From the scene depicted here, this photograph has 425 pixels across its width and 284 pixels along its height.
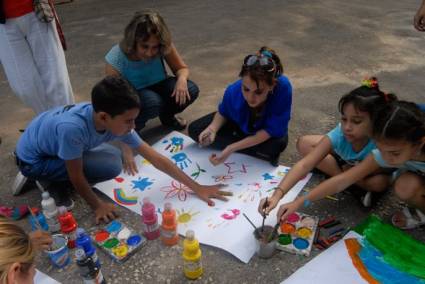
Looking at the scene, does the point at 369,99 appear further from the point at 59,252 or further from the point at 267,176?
the point at 59,252

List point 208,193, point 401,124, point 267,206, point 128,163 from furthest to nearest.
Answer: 1. point 128,163
2. point 208,193
3. point 267,206
4. point 401,124

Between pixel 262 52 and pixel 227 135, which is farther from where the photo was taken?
pixel 227 135

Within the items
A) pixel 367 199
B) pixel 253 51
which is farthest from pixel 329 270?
pixel 253 51

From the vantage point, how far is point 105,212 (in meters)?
1.94

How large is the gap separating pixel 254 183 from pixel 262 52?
74 cm

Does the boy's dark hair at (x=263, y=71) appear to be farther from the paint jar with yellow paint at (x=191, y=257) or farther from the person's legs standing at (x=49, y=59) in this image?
the person's legs standing at (x=49, y=59)

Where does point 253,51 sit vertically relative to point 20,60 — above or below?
below

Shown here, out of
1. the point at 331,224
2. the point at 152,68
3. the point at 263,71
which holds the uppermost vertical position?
the point at 263,71

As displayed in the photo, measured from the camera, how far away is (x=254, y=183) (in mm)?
2162

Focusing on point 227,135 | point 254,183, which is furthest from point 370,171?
point 227,135

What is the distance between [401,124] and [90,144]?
1470 mm

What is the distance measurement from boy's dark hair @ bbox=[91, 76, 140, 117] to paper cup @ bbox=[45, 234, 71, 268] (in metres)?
0.62

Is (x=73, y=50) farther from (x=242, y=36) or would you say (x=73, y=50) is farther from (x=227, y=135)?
A: (x=227, y=135)

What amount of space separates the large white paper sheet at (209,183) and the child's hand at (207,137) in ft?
0.42
